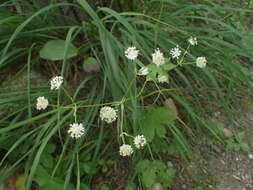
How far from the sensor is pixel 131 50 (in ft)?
3.42

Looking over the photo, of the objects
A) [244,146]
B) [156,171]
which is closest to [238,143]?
[244,146]

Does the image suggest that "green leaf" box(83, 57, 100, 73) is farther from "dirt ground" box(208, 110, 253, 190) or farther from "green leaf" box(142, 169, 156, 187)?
"dirt ground" box(208, 110, 253, 190)

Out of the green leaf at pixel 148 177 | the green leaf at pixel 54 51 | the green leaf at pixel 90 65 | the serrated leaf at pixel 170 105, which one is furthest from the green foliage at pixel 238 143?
the green leaf at pixel 54 51

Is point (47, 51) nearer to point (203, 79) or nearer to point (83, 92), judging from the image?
point (83, 92)

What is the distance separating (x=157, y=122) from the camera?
1145 millimetres

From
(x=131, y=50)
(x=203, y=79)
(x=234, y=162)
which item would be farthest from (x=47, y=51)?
(x=234, y=162)

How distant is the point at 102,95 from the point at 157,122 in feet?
1.15

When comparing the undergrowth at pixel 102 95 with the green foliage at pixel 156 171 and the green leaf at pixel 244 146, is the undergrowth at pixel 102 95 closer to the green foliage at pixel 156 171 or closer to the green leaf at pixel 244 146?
the green foliage at pixel 156 171

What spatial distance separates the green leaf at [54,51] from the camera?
1.38 m

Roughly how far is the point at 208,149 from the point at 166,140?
0.26 metres

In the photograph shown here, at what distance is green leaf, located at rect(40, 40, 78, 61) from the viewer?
1383mm

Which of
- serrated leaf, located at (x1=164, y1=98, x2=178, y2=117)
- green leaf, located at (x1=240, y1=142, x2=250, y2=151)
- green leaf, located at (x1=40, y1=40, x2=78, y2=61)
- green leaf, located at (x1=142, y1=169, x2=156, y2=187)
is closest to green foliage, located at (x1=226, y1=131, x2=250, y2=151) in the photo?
green leaf, located at (x1=240, y1=142, x2=250, y2=151)

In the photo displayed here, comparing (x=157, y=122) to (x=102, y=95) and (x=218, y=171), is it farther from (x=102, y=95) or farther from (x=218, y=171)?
(x=218, y=171)

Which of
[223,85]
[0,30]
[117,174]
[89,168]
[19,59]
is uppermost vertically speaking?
[0,30]
